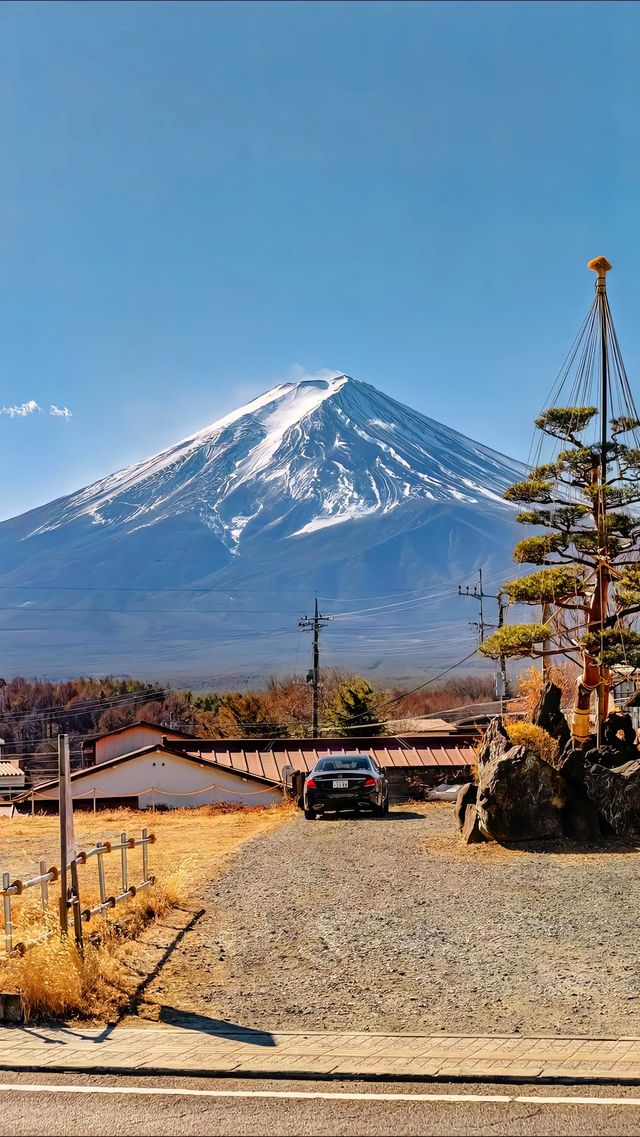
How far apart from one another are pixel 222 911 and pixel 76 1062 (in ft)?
16.8

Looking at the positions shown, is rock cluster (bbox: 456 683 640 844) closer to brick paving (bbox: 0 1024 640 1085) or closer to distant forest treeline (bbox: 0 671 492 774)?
brick paving (bbox: 0 1024 640 1085)

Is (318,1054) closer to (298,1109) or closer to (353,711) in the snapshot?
(298,1109)

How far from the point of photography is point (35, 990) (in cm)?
861

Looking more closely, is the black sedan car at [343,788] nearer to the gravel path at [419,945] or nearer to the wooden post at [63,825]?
the gravel path at [419,945]

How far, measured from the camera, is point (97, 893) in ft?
45.9

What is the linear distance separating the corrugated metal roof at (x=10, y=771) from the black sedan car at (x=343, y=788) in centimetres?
3747

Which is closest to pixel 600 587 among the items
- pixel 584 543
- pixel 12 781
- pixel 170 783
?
pixel 584 543

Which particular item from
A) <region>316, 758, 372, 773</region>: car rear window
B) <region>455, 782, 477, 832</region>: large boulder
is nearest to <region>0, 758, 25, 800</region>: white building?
<region>316, 758, 372, 773</region>: car rear window

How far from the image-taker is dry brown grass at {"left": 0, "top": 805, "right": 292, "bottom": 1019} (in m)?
8.76

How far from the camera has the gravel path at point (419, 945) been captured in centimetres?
849

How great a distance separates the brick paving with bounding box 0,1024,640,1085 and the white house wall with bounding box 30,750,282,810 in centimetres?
2722

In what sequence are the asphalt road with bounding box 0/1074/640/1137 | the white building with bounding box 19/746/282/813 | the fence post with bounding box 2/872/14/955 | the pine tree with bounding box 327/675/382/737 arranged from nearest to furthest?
the asphalt road with bounding box 0/1074/640/1137 < the fence post with bounding box 2/872/14/955 < the white building with bounding box 19/746/282/813 < the pine tree with bounding box 327/675/382/737

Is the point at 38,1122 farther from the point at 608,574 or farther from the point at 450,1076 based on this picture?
the point at 608,574

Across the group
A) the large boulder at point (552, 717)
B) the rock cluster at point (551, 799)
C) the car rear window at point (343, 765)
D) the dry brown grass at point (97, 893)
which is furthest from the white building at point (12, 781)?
the rock cluster at point (551, 799)
